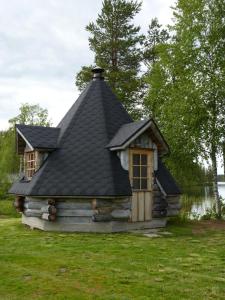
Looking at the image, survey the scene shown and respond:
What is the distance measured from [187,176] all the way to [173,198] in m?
6.70

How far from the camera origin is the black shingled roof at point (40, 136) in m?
12.4

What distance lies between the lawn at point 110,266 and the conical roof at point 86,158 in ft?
4.88

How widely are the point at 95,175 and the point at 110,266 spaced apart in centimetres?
487

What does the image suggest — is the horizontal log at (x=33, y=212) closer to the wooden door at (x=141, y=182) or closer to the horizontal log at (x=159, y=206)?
the wooden door at (x=141, y=182)

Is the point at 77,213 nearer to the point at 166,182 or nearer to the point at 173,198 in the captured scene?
the point at 166,182

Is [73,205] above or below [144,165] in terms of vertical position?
below

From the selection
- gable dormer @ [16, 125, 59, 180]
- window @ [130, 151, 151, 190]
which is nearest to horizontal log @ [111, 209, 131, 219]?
window @ [130, 151, 151, 190]

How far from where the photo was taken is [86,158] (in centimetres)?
1230

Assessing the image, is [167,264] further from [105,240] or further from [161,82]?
[161,82]

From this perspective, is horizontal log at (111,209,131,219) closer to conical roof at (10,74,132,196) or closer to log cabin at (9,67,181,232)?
log cabin at (9,67,181,232)

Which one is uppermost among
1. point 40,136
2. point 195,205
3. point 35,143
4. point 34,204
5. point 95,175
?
point 40,136

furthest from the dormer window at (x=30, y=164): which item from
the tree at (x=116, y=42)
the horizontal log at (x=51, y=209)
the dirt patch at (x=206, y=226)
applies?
the tree at (x=116, y=42)

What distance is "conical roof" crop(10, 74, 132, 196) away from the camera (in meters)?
11.4

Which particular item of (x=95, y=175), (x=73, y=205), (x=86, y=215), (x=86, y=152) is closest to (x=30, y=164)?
(x=86, y=152)
